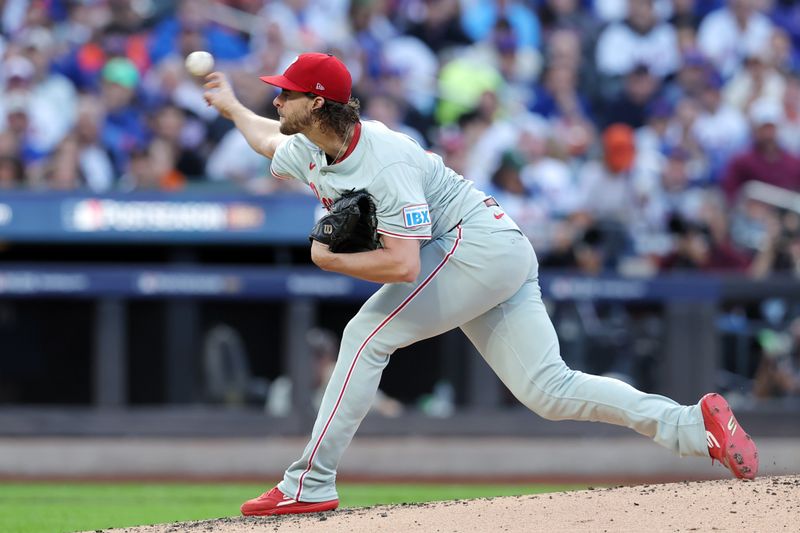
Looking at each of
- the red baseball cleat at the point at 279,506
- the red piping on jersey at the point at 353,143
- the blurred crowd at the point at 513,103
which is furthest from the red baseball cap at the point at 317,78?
the blurred crowd at the point at 513,103

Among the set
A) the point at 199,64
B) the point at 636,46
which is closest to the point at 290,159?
the point at 199,64

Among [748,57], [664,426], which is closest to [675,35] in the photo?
[748,57]

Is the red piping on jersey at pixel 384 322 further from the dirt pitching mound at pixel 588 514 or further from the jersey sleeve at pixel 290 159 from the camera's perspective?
the jersey sleeve at pixel 290 159

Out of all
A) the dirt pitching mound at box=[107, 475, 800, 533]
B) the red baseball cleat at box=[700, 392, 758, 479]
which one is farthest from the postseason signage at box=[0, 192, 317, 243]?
the red baseball cleat at box=[700, 392, 758, 479]

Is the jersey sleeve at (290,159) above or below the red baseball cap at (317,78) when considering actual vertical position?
below

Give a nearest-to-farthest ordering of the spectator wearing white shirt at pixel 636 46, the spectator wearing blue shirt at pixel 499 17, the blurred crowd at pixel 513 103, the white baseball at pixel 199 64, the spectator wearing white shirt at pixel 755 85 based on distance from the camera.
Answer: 1. the white baseball at pixel 199 64
2. the blurred crowd at pixel 513 103
3. the spectator wearing white shirt at pixel 755 85
4. the spectator wearing blue shirt at pixel 499 17
5. the spectator wearing white shirt at pixel 636 46
